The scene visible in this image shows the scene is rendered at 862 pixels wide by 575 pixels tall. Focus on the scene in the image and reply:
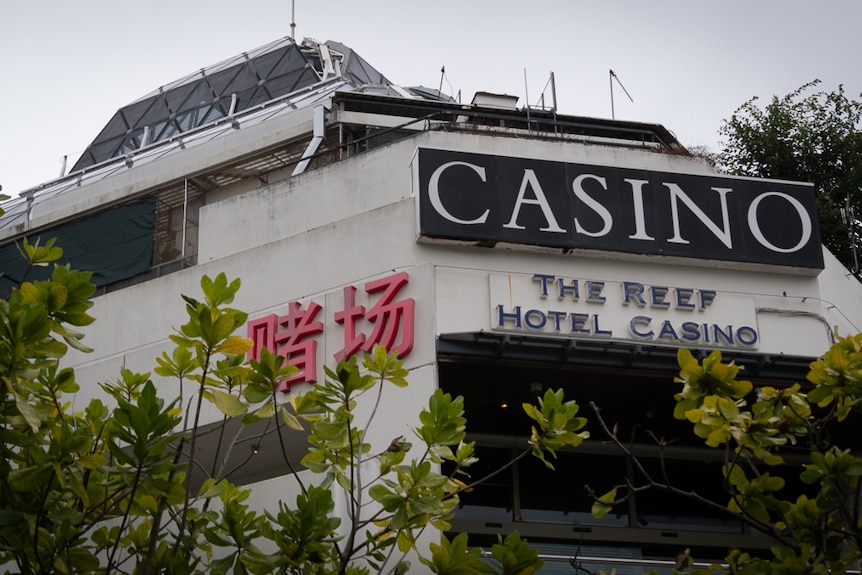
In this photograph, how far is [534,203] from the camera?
52.2 ft

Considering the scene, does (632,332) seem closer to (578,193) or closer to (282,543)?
(578,193)

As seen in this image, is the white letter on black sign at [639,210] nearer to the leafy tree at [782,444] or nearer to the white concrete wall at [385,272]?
the white concrete wall at [385,272]

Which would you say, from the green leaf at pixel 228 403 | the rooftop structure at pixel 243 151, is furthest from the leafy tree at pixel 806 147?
the green leaf at pixel 228 403

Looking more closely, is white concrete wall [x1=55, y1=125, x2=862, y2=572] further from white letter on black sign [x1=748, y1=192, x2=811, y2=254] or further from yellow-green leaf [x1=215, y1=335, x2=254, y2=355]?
yellow-green leaf [x1=215, y1=335, x2=254, y2=355]

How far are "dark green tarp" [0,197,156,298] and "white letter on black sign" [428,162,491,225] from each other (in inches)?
224

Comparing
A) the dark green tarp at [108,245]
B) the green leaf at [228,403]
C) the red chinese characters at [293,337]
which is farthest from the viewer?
the dark green tarp at [108,245]

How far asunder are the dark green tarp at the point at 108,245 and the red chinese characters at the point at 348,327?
13.7 ft

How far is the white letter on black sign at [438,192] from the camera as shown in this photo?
613 inches

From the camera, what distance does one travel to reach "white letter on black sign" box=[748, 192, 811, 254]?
53.7 ft

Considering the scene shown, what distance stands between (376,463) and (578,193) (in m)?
4.58

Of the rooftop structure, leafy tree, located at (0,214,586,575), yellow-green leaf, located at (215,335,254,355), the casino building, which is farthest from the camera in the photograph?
the rooftop structure

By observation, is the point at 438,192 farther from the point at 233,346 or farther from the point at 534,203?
the point at 233,346

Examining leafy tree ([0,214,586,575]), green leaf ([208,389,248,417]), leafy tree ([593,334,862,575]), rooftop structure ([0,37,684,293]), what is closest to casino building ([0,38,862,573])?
rooftop structure ([0,37,684,293])

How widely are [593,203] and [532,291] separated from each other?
153 cm
